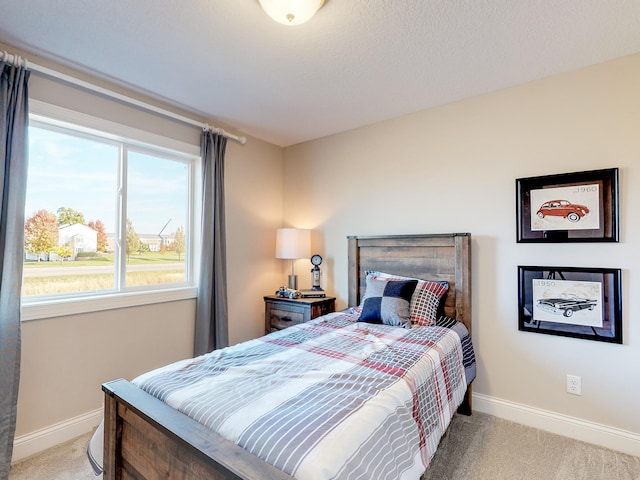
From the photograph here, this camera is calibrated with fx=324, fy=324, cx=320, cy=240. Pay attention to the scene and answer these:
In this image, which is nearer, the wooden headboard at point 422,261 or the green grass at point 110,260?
the green grass at point 110,260

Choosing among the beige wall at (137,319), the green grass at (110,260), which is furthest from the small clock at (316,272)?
the green grass at (110,260)

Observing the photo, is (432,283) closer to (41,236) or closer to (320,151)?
(320,151)

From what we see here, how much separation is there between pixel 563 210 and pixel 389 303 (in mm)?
1319

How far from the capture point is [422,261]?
269cm

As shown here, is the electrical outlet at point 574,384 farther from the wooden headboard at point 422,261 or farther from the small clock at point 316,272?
the small clock at point 316,272

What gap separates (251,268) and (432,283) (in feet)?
5.94

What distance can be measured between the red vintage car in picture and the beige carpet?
1450 mm

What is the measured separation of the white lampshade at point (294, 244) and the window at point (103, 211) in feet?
2.76

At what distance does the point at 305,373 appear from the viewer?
142 cm

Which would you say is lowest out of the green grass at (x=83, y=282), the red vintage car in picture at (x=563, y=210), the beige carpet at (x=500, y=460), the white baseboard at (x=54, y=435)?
the beige carpet at (x=500, y=460)

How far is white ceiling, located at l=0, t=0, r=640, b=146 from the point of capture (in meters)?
1.62

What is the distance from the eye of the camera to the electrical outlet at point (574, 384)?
2145 millimetres

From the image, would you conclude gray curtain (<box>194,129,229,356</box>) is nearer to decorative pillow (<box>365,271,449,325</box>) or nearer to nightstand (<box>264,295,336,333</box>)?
nightstand (<box>264,295,336,333</box>)

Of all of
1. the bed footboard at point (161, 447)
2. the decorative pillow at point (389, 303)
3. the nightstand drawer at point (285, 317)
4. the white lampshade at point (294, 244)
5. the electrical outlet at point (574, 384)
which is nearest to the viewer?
the bed footboard at point (161, 447)
